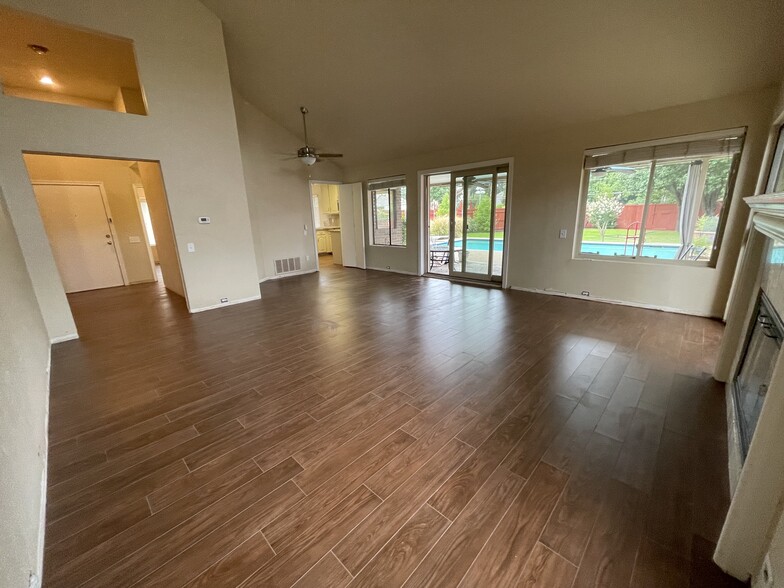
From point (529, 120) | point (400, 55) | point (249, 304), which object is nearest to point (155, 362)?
point (249, 304)

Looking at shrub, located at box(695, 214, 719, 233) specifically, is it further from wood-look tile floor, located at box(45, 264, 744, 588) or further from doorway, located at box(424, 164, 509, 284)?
doorway, located at box(424, 164, 509, 284)

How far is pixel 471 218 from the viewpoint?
6184 mm

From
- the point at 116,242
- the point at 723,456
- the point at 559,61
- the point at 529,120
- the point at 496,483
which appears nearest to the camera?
the point at 496,483

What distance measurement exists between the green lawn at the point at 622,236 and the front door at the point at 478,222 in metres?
1.37

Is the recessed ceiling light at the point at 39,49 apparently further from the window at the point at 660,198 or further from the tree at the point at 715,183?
the tree at the point at 715,183

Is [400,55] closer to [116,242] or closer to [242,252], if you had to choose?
[242,252]

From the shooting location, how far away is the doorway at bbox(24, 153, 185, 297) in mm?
5539

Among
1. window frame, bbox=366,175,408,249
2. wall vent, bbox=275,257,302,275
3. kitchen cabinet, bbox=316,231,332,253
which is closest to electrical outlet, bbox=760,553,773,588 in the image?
window frame, bbox=366,175,408,249

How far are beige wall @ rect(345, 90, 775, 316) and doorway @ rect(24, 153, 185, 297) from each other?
5.47 metres

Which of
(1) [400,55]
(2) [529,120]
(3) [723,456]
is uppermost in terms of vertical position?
(1) [400,55]

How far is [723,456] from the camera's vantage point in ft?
5.62

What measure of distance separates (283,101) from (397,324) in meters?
5.01

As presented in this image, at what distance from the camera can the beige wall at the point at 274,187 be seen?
6.33m

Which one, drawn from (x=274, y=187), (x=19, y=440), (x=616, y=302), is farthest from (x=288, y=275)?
(x=616, y=302)
